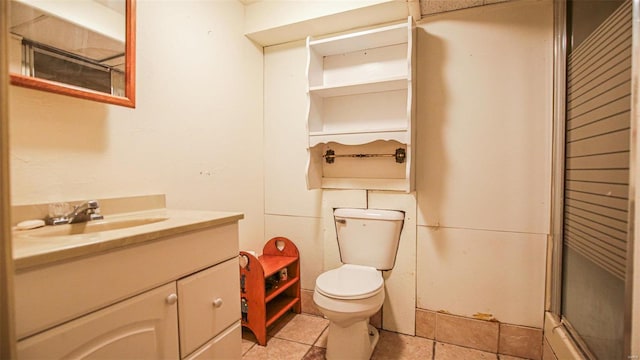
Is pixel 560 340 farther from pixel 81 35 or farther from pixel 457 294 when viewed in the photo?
pixel 81 35

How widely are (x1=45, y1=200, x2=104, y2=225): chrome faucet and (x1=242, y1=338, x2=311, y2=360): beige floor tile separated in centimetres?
108

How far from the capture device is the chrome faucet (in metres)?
0.96

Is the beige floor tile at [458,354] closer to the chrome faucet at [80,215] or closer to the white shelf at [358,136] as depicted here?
the white shelf at [358,136]

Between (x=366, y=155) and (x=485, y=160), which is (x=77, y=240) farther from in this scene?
(x=485, y=160)

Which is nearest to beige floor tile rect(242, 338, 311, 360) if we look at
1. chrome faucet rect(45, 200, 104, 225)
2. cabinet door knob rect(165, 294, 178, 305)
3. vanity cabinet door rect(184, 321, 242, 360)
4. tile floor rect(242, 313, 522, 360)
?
tile floor rect(242, 313, 522, 360)

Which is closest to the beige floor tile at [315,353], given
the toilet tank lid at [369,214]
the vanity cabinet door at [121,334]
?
the toilet tank lid at [369,214]

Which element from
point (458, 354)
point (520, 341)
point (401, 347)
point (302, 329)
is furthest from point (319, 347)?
point (520, 341)

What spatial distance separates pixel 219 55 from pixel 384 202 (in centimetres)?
135

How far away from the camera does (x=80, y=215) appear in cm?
99

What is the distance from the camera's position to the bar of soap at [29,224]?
865 millimetres

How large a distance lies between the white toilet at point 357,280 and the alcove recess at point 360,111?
22 cm

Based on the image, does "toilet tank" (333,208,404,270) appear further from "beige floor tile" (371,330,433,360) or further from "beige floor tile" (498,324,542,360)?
"beige floor tile" (498,324,542,360)

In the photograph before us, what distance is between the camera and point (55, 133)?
1005mm

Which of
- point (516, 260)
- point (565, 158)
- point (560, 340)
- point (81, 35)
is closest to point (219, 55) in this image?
point (81, 35)
